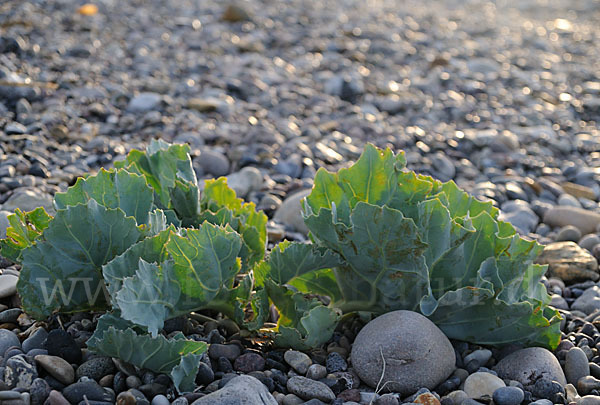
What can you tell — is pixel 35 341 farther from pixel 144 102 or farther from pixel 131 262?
pixel 144 102

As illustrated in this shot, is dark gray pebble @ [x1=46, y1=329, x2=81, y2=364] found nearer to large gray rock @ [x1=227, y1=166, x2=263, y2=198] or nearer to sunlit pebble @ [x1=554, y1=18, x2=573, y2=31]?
large gray rock @ [x1=227, y1=166, x2=263, y2=198]

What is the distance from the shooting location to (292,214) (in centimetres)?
333

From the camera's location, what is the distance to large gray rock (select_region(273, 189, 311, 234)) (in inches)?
129

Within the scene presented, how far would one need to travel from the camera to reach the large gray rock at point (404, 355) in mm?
2037

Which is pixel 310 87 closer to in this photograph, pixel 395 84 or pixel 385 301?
pixel 395 84

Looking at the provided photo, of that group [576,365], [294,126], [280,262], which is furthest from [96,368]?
[294,126]

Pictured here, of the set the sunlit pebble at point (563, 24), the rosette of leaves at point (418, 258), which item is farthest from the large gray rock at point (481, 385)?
the sunlit pebble at point (563, 24)

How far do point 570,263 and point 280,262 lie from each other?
153 centimetres

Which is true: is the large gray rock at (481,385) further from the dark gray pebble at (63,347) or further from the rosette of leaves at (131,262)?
the dark gray pebble at (63,347)

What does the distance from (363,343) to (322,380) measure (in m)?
0.17

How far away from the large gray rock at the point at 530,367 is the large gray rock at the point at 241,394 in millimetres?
786

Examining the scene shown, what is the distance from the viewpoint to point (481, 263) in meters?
2.17

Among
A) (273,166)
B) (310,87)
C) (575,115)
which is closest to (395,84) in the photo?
(310,87)

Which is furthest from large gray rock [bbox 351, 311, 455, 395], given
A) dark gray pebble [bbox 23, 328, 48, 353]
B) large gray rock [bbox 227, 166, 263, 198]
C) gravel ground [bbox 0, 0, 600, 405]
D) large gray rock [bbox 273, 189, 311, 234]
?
large gray rock [bbox 227, 166, 263, 198]
